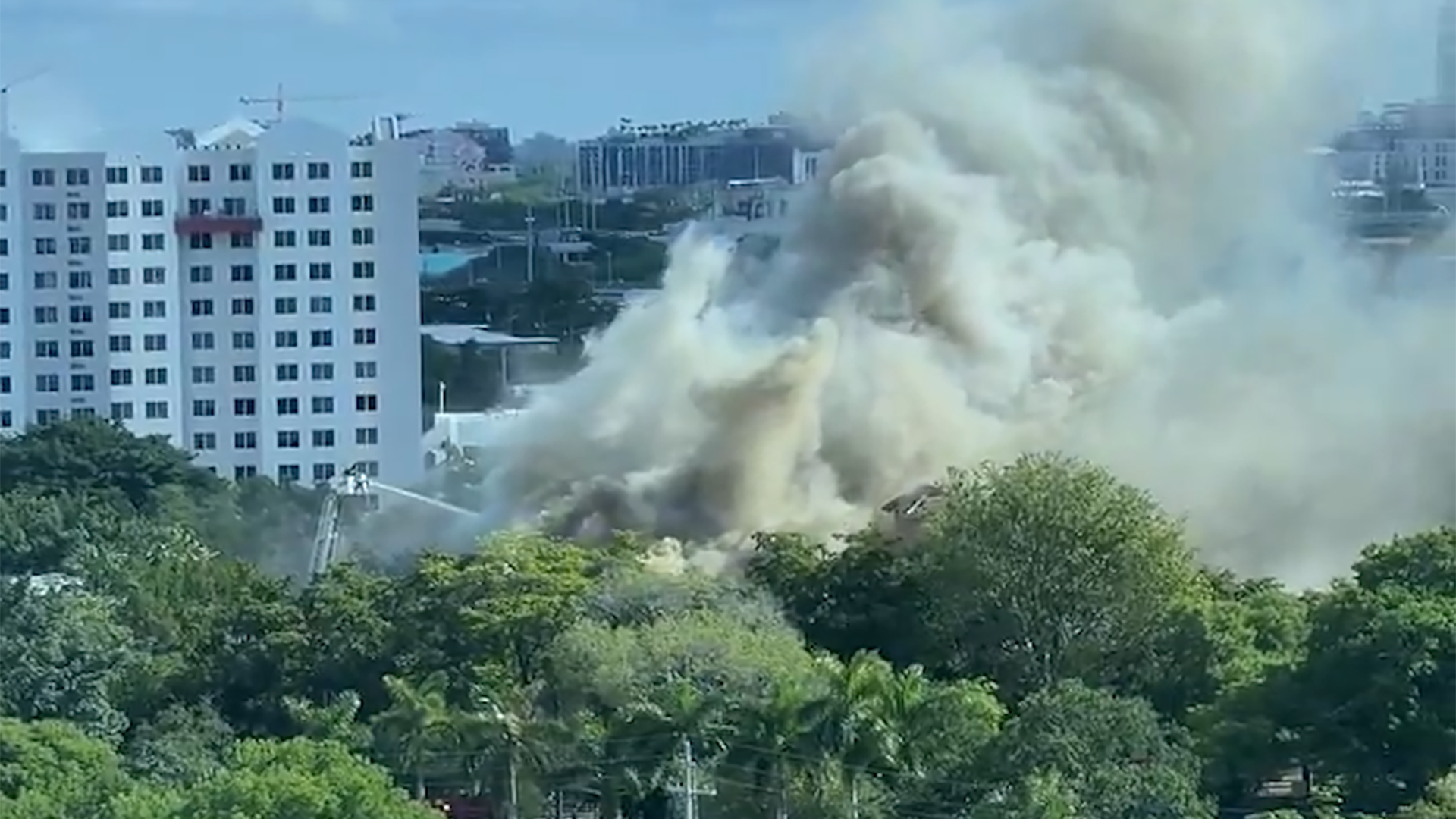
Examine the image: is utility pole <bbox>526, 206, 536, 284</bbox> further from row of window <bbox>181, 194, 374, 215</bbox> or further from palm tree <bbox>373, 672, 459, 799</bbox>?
palm tree <bbox>373, 672, 459, 799</bbox>

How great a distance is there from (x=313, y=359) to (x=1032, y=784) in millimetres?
22729

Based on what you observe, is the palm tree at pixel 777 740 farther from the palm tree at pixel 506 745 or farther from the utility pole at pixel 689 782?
the palm tree at pixel 506 745

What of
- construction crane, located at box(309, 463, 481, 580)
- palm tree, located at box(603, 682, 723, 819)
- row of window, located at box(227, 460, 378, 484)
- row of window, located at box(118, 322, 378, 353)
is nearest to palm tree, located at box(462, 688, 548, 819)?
palm tree, located at box(603, 682, 723, 819)

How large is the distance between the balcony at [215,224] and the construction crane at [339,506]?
464cm

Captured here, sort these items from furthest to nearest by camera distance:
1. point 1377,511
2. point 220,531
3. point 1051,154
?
1. point 220,531
2. point 1051,154
3. point 1377,511

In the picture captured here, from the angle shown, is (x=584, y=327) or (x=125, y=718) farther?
(x=584, y=327)

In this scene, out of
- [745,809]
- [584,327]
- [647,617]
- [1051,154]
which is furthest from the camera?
[584,327]

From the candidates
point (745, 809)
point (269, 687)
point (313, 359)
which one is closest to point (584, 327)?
point (313, 359)

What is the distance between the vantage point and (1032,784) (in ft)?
47.7

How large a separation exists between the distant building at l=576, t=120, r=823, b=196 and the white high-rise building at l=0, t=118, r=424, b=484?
27.5 meters

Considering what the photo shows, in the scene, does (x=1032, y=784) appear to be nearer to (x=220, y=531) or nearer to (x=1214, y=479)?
(x=1214, y=479)

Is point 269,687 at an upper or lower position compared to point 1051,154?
lower

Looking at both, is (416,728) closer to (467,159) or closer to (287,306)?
(287,306)

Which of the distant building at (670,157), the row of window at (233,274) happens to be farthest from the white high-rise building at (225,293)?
the distant building at (670,157)
